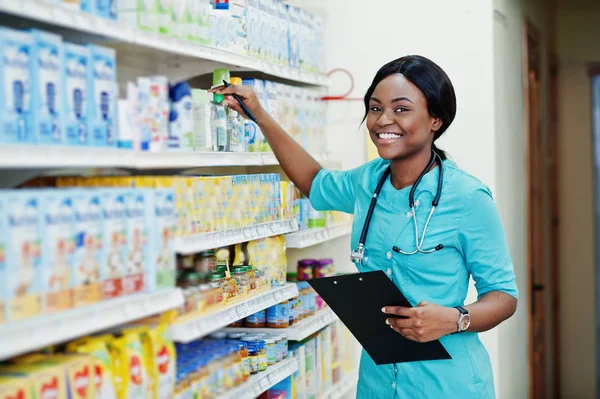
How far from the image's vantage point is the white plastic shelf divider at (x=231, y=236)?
2.60 meters

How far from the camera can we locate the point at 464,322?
2.75 meters

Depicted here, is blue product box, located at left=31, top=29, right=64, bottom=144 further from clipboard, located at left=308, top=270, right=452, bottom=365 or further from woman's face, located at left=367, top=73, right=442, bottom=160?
woman's face, located at left=367, top=73, right=442, bottom=160

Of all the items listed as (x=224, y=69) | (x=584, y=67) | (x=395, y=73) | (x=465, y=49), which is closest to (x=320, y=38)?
(x=465, y=49)

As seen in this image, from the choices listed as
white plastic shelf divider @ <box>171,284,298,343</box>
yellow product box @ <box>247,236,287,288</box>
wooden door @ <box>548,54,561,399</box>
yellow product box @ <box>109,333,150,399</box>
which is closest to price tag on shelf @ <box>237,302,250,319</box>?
white plastic shelf divider @ <box>171,284,298,343</box>

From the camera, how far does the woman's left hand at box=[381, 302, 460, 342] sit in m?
2.67

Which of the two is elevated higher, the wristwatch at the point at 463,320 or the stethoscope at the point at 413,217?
the stethoscope at the point at 413,217

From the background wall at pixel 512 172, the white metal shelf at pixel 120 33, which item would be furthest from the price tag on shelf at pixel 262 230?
the background wall at pixel 512 172

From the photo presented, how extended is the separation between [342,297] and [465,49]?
205 cm

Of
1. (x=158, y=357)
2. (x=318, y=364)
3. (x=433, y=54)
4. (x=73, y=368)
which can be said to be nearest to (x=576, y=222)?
(x=433, y=54)

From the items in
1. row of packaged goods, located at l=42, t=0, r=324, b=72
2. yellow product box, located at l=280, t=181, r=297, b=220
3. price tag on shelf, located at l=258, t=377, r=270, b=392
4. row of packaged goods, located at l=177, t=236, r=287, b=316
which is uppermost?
row of packaged goods, located at l=42, t=0, r=324, b=72

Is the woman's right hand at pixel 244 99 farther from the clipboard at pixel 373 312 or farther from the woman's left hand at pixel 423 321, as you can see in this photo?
the woman's left hand at pixel 423 321

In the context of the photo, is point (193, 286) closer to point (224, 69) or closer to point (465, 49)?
point (224, 69)

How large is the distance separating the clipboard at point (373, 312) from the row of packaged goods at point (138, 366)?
448 millimetres

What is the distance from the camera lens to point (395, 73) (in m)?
2.94
